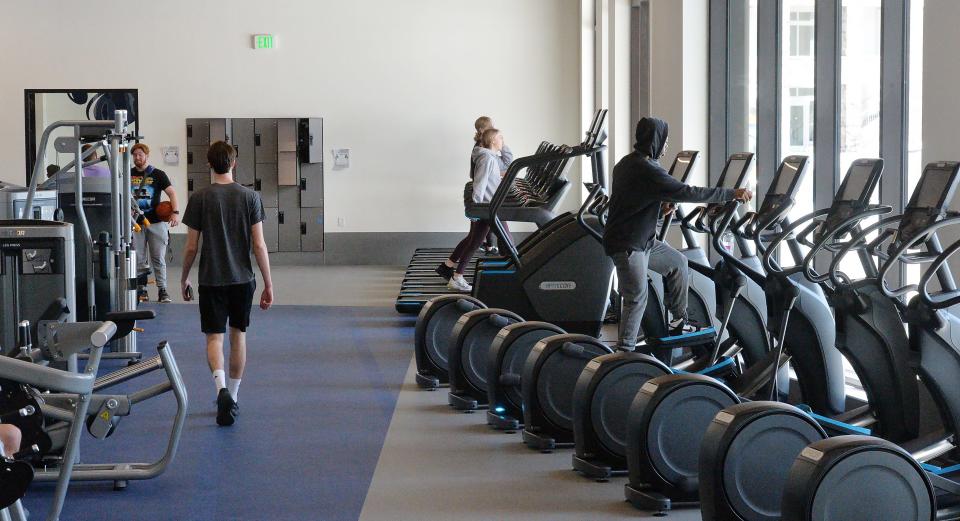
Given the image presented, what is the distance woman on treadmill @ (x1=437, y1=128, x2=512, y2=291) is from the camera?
10531mm

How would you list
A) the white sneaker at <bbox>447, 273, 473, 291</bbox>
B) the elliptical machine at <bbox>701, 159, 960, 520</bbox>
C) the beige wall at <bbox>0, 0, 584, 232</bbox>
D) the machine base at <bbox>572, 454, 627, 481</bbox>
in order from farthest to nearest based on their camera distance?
the beige wall at <bbox>0, 0, 584, 232</bbox>, the white sneaker at <bbox>447, 273, 473, 291</bbox>, the machine base at <bbox>572, 454, 627, 481</bbox>, the elliptical machine at <bbox>701, 159, 960, 520</bbox>

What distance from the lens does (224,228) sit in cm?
603

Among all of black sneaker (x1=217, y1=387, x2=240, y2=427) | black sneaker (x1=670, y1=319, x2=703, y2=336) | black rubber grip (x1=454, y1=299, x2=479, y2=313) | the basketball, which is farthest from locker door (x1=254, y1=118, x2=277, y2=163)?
black sneaker (x1=217, y1=387, x2=240, y2=427)

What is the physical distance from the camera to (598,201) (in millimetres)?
7434

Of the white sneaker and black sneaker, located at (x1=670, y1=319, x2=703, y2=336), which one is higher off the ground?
black sneaker, located at (x1=670, y1=319, x2=703, y2=336)

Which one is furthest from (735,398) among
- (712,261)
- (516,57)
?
(516,57)

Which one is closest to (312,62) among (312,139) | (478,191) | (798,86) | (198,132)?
(312,139)

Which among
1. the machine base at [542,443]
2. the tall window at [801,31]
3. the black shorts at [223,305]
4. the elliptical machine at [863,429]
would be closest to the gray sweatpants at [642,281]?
the machine base at [542,443]

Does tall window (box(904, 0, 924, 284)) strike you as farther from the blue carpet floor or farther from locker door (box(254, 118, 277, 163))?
locker door (box(254, 118, 277, 163))

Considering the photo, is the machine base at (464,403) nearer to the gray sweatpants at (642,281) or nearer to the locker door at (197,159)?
the gray sweatpants at (642,281)

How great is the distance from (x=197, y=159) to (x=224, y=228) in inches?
350

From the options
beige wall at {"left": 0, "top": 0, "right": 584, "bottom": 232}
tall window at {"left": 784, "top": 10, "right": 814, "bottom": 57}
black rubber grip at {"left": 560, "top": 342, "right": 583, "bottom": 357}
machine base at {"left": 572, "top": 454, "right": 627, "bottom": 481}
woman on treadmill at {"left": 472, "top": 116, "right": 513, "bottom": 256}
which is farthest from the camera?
beige wall at {"left": 0, "top": 0, "right": 584, "bottom": 232}

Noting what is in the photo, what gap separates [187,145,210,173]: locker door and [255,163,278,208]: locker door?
2.12 ft

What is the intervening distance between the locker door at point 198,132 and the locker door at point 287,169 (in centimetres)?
92
